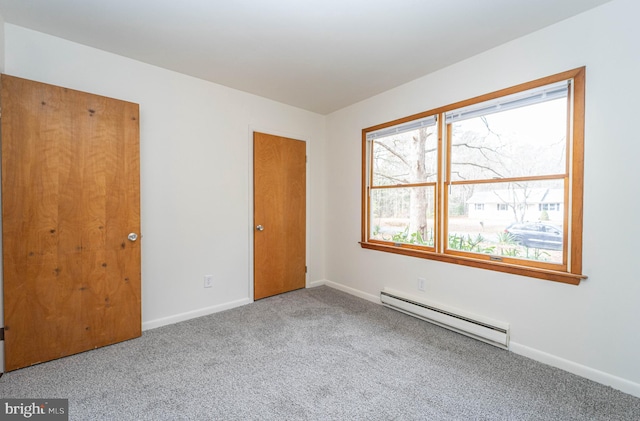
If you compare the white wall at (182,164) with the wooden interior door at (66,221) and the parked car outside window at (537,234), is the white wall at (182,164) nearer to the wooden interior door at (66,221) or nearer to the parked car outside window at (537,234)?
the wooden interior door at (66,221)

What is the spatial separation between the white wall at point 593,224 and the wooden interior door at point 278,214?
2009mm

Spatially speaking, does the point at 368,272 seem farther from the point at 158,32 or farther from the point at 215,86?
the point at 158,32

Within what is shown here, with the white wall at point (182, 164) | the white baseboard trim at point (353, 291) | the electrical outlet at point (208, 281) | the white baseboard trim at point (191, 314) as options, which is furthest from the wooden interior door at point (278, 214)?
the electrical outlet at point (208, 281)

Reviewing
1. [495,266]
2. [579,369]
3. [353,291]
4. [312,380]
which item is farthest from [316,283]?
[579,369]

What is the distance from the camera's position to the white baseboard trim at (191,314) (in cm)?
260

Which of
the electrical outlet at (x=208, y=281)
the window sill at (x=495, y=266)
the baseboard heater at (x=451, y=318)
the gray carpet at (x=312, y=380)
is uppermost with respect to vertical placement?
the window sill at (x=495, y=266)

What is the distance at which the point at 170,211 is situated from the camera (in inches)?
107

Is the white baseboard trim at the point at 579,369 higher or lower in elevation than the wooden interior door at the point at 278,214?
lower

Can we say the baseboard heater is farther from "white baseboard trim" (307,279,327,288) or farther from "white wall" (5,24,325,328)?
"white wall" (5,24,325,328)

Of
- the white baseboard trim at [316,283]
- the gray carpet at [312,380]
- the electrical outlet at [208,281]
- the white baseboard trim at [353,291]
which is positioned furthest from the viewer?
the white baseboard trim at [316,283]

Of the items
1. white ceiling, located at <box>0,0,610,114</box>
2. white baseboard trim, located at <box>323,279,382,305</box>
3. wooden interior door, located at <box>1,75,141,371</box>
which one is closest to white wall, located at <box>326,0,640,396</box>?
white ceiling, located at <box>0,0,610,114</box>

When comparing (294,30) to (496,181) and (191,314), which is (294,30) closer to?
(496,181)

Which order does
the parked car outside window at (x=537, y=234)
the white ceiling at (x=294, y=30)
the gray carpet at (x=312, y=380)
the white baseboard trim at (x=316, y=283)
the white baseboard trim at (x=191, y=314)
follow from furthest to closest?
the white baseboard trim at (x=316, y=283) < the white baseboard trim at (x=191, y=314) < the parked car outside window at (x=537, y=234) < the white ceiling at (x=294, y=30) < the gray carpet at (x=312, y=380)

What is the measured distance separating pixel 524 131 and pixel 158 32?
3.04 meters
